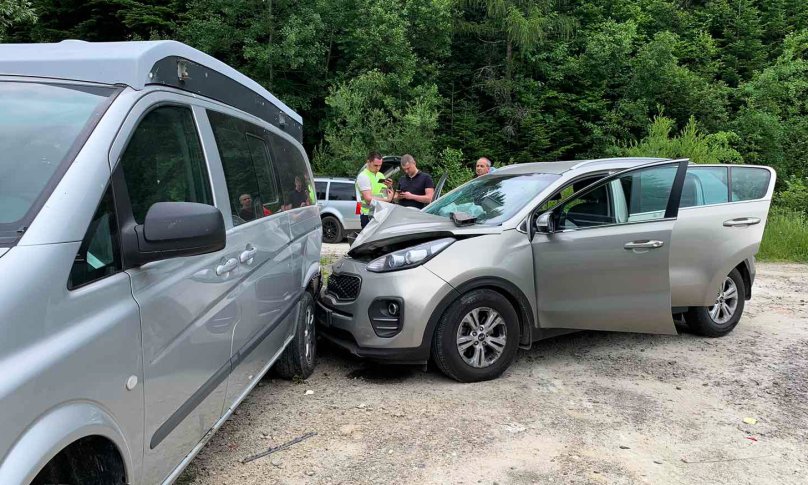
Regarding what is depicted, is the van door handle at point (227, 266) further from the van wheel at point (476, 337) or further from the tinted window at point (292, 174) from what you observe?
the van wheel at point (476, 337)

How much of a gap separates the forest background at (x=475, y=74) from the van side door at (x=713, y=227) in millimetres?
15171

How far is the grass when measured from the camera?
11.1m

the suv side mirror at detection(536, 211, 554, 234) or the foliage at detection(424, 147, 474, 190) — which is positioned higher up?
the suv side mirror at detection(536, 211, 554, 234)

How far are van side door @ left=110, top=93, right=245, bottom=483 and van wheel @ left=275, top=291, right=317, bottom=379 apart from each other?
59.4 inches

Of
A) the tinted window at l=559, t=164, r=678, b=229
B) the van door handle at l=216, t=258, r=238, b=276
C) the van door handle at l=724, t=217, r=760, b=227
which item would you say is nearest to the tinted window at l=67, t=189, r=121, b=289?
the van door handle at l=216, t=258, r=238, b=276

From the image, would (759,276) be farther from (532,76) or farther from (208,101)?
(532,76)

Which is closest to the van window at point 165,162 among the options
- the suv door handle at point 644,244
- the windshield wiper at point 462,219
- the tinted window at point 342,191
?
the windshield wiper at point 462,219

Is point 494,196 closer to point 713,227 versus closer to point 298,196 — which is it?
point 298,196

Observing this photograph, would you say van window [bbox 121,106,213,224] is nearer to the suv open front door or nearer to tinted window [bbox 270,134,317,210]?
tinted window [bbox 270,134,317,210]

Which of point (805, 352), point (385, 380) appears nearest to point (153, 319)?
point (385, 380)

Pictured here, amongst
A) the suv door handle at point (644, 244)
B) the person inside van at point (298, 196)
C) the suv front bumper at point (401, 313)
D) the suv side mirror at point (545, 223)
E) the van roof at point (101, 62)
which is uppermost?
the van roof at point (101, 62)

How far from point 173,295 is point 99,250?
1.44ft

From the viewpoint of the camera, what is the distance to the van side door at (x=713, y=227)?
496cm

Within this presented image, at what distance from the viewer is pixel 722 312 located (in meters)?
5.45
